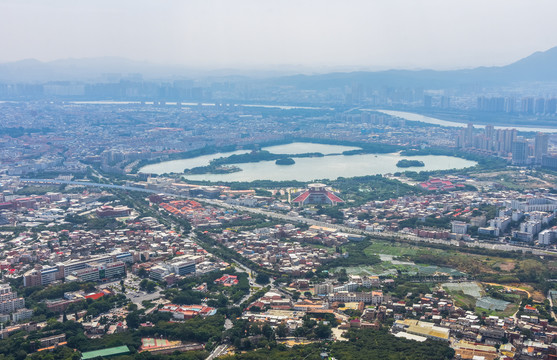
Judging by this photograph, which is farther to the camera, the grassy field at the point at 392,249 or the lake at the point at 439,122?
the lake at the point at 439,122

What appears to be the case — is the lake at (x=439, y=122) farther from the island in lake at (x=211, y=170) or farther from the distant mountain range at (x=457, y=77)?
the island in lake at (x=211, y=170)

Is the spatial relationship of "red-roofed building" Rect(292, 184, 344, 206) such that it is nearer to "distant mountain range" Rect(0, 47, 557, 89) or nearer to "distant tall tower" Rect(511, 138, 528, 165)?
"distant tall tower" Rect(511, 138, 528, 165)

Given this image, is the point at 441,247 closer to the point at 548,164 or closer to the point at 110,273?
the point at 110,273

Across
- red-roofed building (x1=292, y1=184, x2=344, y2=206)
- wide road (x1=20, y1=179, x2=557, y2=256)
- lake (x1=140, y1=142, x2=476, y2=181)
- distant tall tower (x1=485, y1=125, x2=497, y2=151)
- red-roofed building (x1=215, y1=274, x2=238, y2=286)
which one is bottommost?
lake (x1=140, y1=142, x2=476, y2=181)

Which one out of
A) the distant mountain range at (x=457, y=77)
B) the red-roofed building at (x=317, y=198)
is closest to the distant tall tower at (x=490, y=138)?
the red-roofed building at (x=317, y=198)

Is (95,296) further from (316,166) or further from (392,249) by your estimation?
(316,166)

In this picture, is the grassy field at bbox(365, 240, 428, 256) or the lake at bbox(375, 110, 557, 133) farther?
the lake at bbox(375, 110, 557, 133)

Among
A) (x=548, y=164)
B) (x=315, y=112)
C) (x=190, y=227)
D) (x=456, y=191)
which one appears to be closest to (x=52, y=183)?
(x=190, y=227)

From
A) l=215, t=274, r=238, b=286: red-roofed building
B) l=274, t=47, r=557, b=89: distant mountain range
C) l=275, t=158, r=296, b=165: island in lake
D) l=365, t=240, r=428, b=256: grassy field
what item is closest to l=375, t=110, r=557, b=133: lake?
l=275, t=158, r=296, b=165: island in lake

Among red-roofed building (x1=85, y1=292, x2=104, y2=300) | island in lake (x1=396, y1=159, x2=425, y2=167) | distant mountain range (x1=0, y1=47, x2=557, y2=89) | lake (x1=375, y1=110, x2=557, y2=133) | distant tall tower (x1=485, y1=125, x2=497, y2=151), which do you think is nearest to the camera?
red-roofed building (x1=85, y1=292, x2=104, y2=300)
